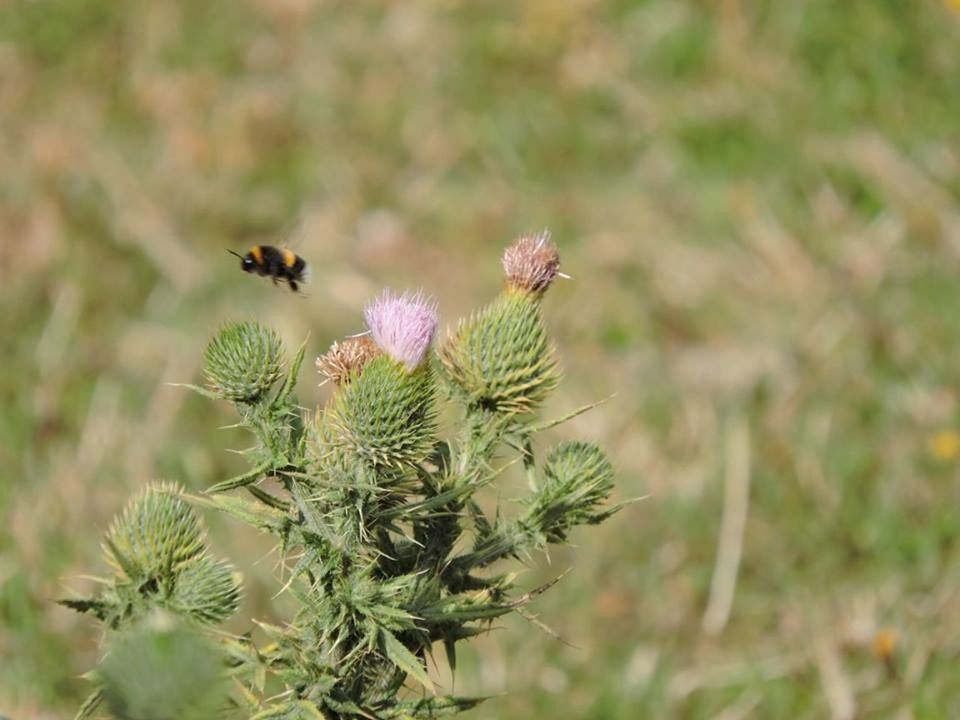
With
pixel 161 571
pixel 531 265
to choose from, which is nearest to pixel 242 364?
pixel 161 571

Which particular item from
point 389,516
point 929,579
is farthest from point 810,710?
point 389,516

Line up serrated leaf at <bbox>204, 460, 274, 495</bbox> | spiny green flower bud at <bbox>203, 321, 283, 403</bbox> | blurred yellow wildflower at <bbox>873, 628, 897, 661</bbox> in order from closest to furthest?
serrated leaf at <bbox>204, 460, 274, 495</bbox> < spiny green flower bud at <bbox>203, 321, 283, 403</bbox> < blurred yellow wildflower at <bbox>873, 628, 897, 661</bbox>

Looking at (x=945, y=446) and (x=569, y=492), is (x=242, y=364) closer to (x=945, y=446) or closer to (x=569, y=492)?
(x=569, y=492)

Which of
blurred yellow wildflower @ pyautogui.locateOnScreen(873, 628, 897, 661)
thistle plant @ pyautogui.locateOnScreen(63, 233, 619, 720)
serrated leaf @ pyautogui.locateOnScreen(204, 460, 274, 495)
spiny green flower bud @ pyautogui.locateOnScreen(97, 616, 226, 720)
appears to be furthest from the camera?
blurred yellow wildflower @ pyautogui.locateOnScreen(873, 628, 897, 661)

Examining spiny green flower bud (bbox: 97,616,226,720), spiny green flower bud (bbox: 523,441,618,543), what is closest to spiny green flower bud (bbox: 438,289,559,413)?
spiny green flower bud (bbox: 523,441,618,543)

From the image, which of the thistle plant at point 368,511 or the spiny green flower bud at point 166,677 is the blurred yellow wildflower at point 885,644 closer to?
the thistle plant at point 368,511

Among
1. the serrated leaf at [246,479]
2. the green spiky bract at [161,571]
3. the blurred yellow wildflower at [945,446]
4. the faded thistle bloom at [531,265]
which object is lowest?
the serrated leaf at [246,479]

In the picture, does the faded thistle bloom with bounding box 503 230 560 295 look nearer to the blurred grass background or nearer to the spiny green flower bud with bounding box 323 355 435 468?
the spiny green flower bud with bounding box 323 355 435 468

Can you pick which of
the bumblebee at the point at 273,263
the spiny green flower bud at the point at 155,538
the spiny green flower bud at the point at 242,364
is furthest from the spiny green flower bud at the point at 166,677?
the bumblebee at the point at 273,263
